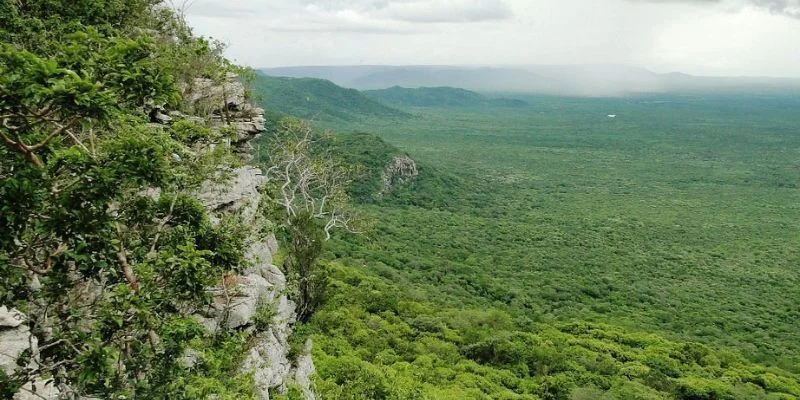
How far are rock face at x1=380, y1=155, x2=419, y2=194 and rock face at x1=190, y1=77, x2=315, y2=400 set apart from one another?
2783 inches

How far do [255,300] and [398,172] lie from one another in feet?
263

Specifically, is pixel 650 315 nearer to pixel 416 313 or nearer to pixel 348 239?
pixel 416 313

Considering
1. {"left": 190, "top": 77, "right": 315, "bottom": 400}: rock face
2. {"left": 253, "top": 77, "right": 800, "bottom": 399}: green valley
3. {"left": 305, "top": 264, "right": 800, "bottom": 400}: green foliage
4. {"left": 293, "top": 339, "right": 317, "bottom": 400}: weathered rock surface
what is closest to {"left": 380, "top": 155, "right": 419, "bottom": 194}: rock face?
{"left": 253, "top": 77, "right": 800, "bottom": 399}: green valley

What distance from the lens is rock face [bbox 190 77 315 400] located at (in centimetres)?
1220

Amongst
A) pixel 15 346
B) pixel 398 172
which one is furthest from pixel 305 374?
pixel 398 172

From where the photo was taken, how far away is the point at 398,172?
93.2m

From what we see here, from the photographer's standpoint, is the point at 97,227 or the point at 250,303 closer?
the point at 97,227

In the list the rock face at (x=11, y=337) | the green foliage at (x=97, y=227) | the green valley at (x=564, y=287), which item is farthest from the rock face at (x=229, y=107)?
the rock face at (x=11, y=337)

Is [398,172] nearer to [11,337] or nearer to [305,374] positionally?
[305,374]

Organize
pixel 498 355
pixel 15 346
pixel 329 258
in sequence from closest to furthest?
pixel 15 346
pixel 498 355
pixel 329 258

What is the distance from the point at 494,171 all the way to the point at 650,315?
78615 millimetres

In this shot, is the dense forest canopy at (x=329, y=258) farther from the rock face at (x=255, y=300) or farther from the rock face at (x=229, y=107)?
the rock face at (x=255, y=300)

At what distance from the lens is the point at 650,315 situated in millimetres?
50062

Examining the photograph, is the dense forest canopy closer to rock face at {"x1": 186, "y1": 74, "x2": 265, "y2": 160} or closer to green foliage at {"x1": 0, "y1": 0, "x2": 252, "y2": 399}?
green foliage at {"x1": 0, "y1": 0, "x2": 252, "y2": 399}
